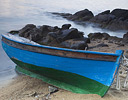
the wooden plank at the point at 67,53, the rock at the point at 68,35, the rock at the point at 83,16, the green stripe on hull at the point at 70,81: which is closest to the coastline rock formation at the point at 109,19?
the rock at the point at 83,16

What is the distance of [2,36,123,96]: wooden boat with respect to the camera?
178 inches

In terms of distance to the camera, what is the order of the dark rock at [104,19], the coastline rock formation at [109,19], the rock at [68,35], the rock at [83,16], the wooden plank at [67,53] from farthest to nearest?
the rock at [83,16] → the dark rock at [104,19] → the coastline rock formation at [109,19] → the rock at [68,35] → the wooden plank at [67,53]

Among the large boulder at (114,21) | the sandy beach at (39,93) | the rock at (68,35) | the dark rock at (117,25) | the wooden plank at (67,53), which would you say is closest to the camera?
the wooden plank at (67,53)

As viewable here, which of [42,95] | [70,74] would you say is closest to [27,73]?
[42,95]

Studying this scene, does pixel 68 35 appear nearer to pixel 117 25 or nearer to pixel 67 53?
pixel 67 53

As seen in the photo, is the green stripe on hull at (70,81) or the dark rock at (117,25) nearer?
the green stripe on hull at (70,81)

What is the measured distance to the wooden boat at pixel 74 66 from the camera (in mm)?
4527

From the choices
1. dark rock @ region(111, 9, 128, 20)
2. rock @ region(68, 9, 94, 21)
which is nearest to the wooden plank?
dark rock @ region(111, 9, 128, 20)

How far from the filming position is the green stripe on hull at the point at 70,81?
482 centimetres

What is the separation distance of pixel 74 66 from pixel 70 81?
1.98 ft

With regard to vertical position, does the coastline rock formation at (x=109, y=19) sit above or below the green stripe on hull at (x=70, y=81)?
above

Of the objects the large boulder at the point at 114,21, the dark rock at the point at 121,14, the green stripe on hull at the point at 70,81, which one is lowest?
the green stripe on hull at the point at 70,81

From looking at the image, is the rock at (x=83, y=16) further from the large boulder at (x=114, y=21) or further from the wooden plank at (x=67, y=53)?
the wooden plank at (x=67, y=53)

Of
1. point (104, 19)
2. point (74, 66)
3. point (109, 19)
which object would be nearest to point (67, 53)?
point (74, 66)
